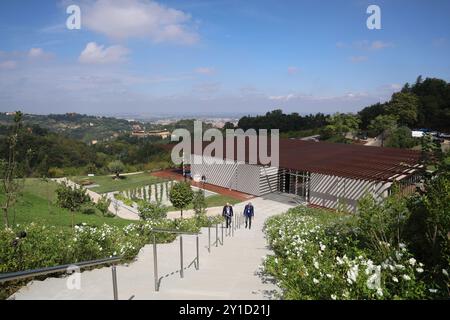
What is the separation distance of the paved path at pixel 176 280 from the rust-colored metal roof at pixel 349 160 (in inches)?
415

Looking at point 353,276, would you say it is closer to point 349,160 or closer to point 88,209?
point 88,209

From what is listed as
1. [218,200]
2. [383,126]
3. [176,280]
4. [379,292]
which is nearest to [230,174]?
[218,200]

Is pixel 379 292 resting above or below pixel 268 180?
above

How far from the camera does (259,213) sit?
59.4 feet

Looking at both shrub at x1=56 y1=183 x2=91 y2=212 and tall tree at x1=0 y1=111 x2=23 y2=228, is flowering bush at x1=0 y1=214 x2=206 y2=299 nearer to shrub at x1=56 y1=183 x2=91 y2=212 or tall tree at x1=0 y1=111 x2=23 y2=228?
tall tree at x1=0 y1=111 x2=23 y2=228

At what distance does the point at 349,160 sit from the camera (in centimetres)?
2105

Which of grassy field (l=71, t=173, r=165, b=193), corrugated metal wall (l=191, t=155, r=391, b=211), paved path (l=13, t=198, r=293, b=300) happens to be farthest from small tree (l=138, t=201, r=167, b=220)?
grassy field (l=71, t=173, r=165, b=193)

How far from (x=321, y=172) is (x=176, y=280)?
46.3 feet

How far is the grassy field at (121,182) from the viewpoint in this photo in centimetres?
2484

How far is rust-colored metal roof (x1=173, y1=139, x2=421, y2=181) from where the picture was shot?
56.3 ft
